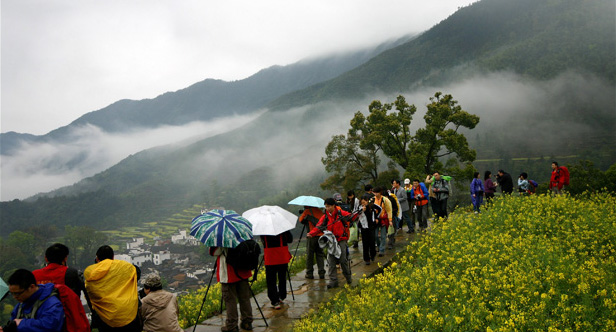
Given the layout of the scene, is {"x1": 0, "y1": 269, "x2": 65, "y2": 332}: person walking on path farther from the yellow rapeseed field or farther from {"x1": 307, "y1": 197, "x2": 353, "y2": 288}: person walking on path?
{"x1": 307, "y1": 197, "x2": 353, "y2": 288}: person walking on path

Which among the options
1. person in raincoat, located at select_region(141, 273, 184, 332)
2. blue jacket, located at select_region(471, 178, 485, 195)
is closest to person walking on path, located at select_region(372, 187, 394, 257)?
blue jacket, located at select_region(471, 178, 485, 195)

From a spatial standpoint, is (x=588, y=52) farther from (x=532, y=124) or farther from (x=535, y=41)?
(x=532, y=124)

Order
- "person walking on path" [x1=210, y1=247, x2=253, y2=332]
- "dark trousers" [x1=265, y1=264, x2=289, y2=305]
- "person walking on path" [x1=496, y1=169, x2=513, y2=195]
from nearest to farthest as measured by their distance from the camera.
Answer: "person walking on path" [x1=210, y1=247, x2=253, y2=332], "dark trousers" [x1=265, y1=264, x2=289, y2=305], "person walking on path" [x1=496, y1=169, x2=513, y2=195]

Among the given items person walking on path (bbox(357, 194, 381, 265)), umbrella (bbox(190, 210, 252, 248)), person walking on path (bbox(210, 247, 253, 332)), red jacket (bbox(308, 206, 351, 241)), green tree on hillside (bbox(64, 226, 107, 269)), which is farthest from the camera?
green tree on hillside (bbox(64, 226, 107, 269))

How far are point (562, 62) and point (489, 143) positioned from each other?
31.4 m

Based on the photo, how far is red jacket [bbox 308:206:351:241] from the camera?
718 centimetres

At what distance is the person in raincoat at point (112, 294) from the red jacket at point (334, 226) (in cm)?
367

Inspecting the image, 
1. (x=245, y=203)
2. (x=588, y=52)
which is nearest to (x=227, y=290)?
(x=245, y=203)

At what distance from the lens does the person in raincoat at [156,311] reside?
450cm

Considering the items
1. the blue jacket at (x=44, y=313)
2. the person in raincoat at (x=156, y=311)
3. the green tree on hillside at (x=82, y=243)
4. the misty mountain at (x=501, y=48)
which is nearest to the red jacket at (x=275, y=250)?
the person in raincoat at (x=156, y=311)

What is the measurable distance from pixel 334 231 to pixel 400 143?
20901mm

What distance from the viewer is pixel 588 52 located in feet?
323

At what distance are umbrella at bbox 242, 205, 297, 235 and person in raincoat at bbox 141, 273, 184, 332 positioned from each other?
6.78 feet

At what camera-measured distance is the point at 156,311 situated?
4520mm
